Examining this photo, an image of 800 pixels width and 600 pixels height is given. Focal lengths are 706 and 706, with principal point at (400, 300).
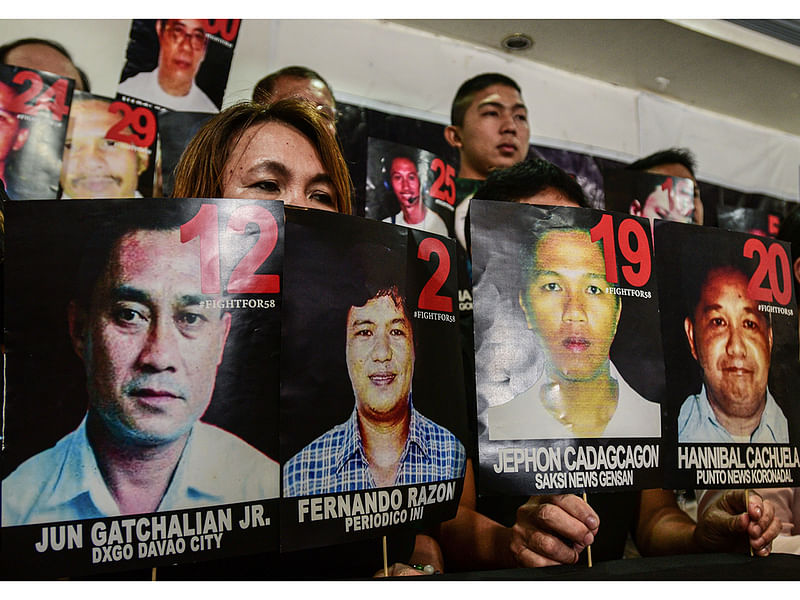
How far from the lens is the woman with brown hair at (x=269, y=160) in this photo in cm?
122

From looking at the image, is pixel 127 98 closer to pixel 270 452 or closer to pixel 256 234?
pixel 256 234

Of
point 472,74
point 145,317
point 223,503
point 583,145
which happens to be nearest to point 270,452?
point 223,503

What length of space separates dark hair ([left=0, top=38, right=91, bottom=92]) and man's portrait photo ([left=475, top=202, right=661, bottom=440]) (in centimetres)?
185

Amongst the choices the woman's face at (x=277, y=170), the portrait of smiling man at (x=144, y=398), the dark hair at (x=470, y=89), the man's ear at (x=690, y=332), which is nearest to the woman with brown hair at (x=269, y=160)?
the woman's face at (x=277, y=170)

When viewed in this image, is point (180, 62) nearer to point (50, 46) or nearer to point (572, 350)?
point (50, 46)

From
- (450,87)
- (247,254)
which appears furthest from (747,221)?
(247,254)

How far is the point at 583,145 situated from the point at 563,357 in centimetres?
238

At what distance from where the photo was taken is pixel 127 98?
2016mm

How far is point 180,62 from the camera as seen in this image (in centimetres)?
217

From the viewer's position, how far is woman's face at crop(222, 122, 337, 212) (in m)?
1.22

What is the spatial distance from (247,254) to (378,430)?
29 centimetres

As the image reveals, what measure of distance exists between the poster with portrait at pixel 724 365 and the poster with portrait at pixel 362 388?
0.38 m

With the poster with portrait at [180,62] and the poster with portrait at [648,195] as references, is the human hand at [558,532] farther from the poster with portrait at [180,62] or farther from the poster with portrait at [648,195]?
the poster with portrait at [180,62]

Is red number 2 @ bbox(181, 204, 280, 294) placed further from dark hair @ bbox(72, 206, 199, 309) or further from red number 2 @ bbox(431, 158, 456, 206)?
red number 2 @ bbox(431, 158, 456, 206)
